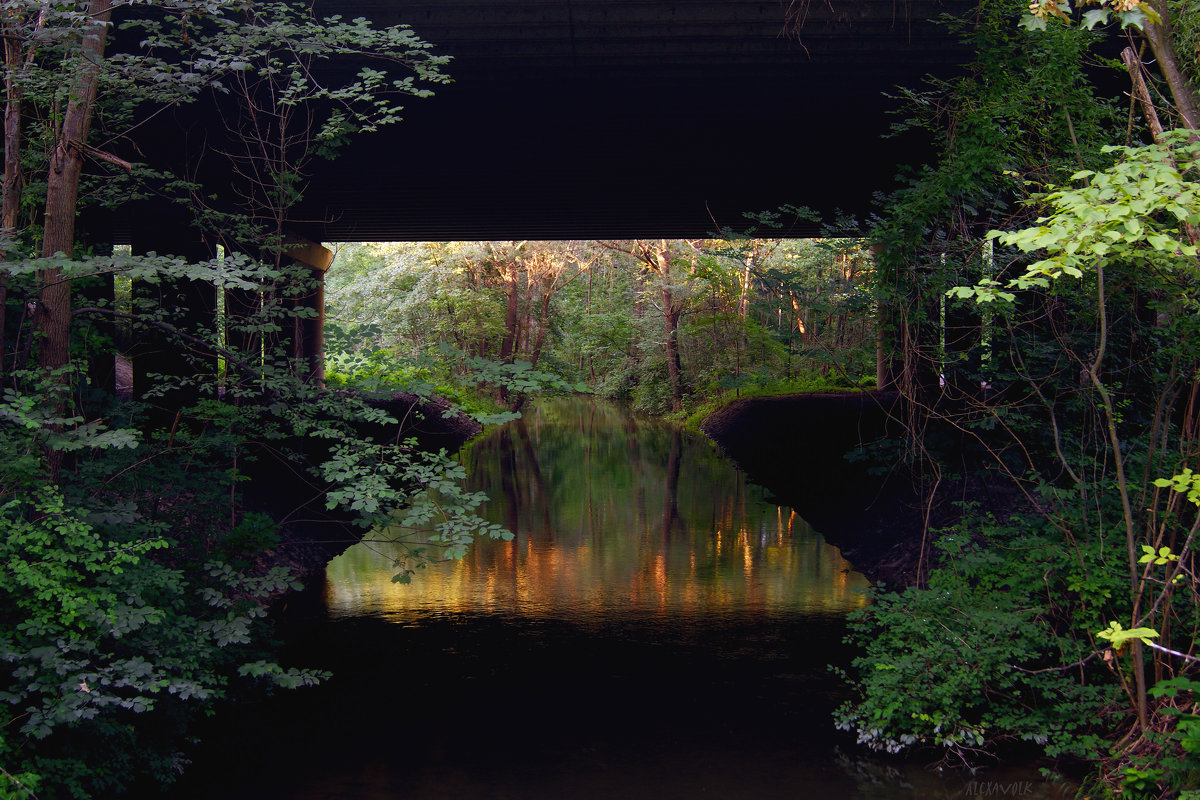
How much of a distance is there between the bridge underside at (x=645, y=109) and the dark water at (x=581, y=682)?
4.74 metres

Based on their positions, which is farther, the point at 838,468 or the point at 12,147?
Result: the point at 838,468

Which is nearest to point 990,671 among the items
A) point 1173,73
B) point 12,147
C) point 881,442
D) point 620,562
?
point 881,442

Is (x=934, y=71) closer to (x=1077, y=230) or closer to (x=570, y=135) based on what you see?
(x=570, y=135)

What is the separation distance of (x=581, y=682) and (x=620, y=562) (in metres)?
4.11

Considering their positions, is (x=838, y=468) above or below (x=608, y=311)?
below

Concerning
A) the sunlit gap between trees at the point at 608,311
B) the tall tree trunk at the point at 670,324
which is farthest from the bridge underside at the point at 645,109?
the tall tree trunk at the point at 670,324

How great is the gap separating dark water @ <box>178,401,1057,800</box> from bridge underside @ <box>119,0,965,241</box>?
15.5ft

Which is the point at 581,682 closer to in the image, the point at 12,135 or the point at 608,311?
the point at 12,135

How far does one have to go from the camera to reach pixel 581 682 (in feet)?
26.0

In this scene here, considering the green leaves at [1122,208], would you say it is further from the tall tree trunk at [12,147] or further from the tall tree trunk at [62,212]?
the tall tree trunk at [12,147]

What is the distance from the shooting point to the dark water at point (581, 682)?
614 centimetres

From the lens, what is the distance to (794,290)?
9.89 meters

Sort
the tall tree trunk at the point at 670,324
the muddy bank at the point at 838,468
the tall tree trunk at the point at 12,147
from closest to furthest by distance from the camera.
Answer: the tall tree trunk at the point at 12,147
the muddy bank at the point at 838,468
the tall tree trunk at the point at 670,324

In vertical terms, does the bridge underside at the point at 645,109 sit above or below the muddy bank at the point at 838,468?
above
